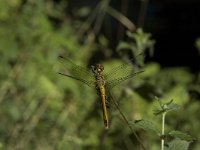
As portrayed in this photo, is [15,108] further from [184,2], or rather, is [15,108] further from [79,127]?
[184,2]

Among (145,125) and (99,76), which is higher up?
(99,76)

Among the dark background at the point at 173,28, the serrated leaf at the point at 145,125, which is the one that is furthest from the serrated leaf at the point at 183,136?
the dark background at the point at 173,28

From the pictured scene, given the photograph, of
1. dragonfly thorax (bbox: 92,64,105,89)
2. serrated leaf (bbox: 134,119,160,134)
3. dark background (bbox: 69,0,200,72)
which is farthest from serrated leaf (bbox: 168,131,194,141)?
dark background (bbox: 69,0,200,72)

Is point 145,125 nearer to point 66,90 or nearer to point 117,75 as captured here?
point 117,75

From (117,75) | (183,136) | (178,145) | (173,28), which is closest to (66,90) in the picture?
(117,75)

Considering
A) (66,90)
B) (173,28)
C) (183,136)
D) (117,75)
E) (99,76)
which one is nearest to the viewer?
(183,136)

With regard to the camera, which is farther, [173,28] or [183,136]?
[173,28]

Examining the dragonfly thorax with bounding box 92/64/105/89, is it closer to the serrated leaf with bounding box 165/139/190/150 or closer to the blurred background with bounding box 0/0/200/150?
the serrated leaf with bounding box 165/139/190/150

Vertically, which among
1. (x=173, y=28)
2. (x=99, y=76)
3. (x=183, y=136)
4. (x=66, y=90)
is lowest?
(x=183, y=136)

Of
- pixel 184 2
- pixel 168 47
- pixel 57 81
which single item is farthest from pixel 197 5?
pixel 57 81

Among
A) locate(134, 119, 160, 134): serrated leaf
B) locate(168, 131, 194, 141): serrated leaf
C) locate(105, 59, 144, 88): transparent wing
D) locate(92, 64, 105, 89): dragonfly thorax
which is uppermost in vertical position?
locate(105, 59, 144, 88): transparent wing

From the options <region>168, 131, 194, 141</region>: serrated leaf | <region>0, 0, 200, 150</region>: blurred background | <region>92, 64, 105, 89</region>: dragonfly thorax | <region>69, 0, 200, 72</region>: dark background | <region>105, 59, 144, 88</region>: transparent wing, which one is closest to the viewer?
<region>168, 131, 194, 141</region>: serrated leaf
